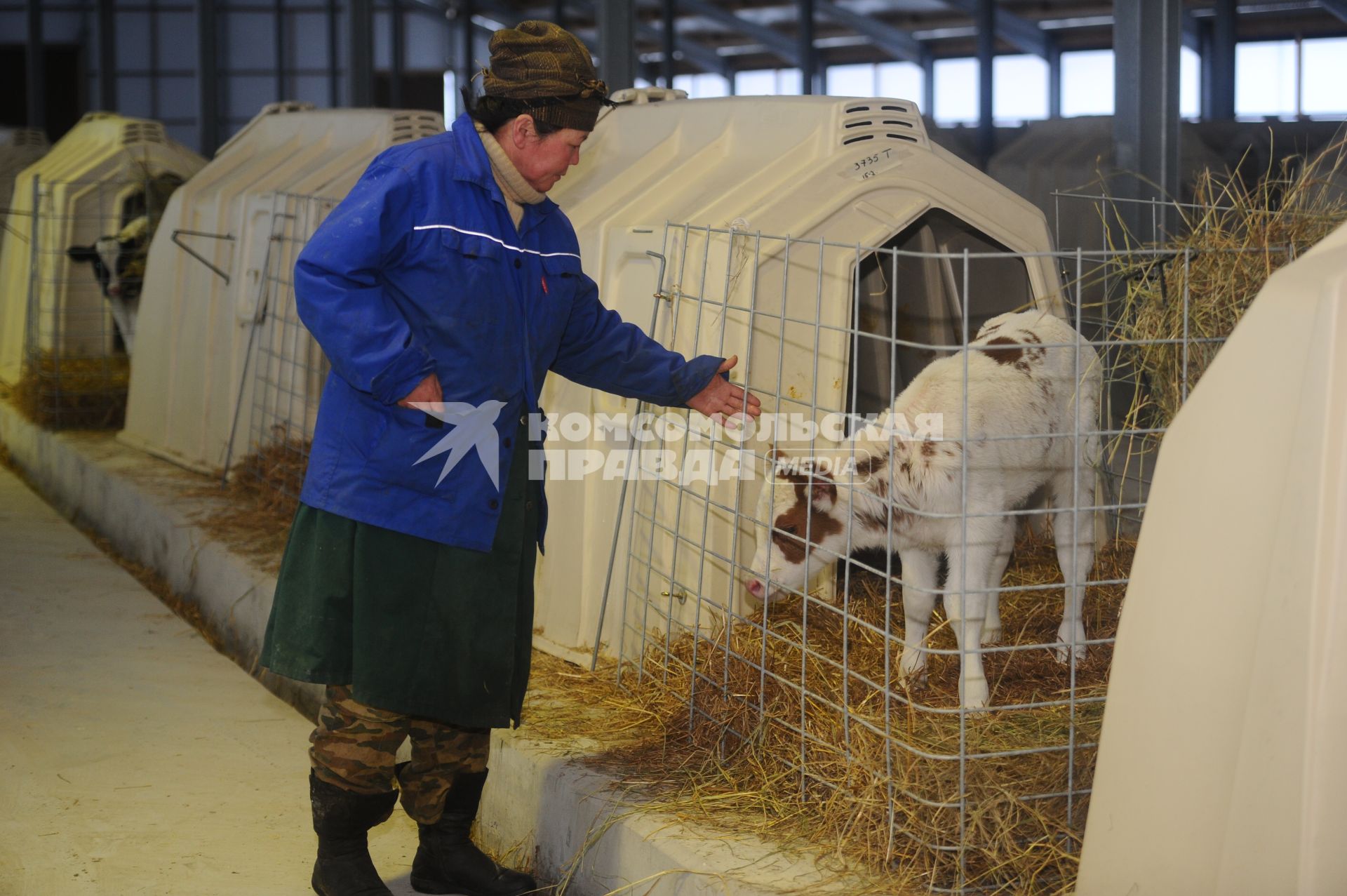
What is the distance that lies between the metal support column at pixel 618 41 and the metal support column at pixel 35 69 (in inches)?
569

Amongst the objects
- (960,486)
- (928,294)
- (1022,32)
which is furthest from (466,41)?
(960,486)

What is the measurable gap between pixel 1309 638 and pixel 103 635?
4838 mm

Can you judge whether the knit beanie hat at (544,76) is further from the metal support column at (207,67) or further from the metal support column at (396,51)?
the metal support column at (396,51)

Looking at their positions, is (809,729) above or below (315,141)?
→ below

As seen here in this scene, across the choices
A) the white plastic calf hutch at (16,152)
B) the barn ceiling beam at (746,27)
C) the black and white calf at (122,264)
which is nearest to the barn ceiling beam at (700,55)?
the barn ceiling beam at (746,27)

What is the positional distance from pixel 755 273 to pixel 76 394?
6.41 metres

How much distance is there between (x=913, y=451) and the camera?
11.9 feet

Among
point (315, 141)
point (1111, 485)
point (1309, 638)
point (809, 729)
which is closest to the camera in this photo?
point (1309, 638)

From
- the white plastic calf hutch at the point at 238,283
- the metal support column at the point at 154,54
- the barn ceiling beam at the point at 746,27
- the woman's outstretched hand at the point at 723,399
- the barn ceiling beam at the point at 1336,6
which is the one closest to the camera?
the woman's outstretched hand at the point at 723,399

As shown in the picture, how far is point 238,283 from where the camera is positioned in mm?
7062

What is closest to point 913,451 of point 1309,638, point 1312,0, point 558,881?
point 558,881

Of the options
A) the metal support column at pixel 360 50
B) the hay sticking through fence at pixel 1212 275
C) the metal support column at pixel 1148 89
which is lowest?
the hay sticking through fence at pixel 1212 275

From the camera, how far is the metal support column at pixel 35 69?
20.4 m

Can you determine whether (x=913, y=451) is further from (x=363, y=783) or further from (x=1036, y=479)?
(x=363, y=783)
